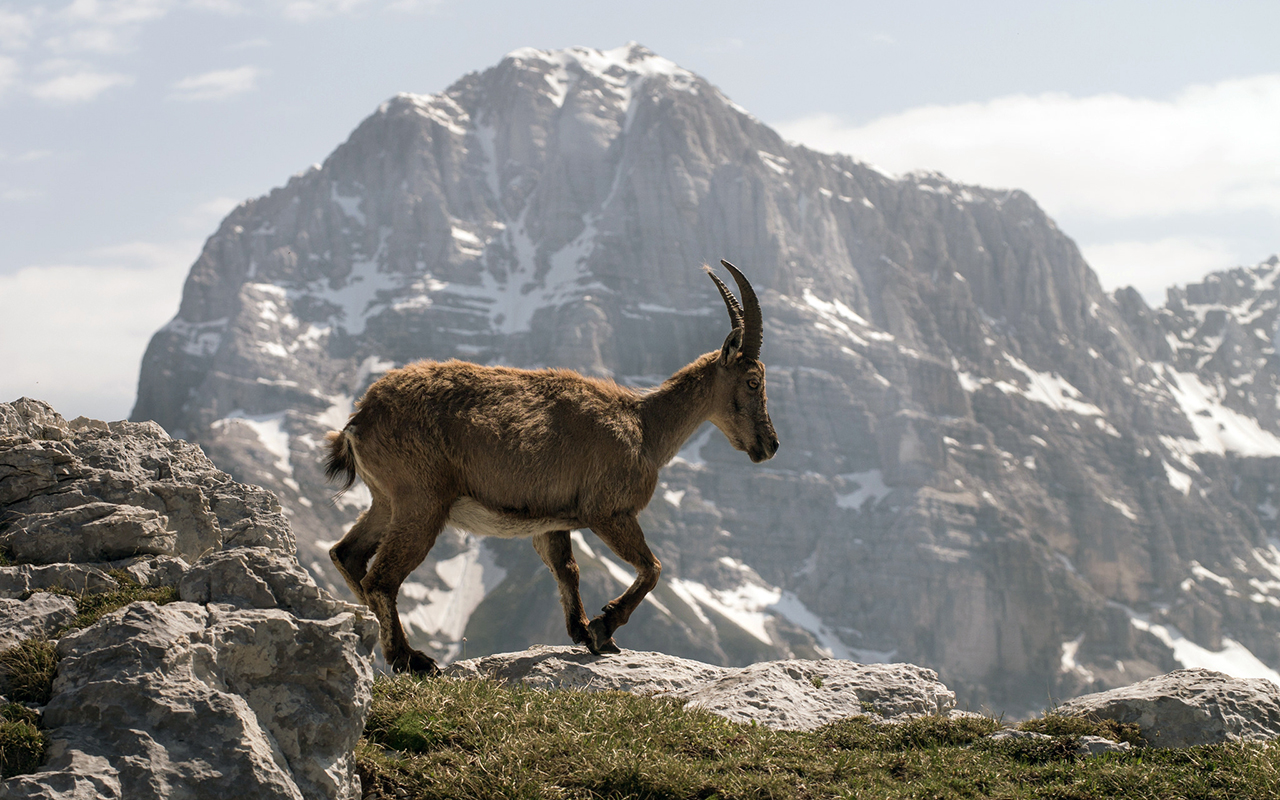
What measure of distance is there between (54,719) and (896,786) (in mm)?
6240

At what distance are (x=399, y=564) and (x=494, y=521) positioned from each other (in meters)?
1.26

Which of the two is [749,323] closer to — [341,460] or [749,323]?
[749,323]

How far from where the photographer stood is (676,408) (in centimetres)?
1419

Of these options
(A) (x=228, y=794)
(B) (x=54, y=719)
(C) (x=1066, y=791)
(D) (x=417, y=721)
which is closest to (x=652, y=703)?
(D) (x=417, y=721)

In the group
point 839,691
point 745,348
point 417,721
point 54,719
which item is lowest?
point 839,691

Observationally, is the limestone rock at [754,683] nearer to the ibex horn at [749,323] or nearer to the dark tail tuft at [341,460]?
the dark tail tuft at [341,460]

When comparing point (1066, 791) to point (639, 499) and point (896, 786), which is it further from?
point (639, 499)

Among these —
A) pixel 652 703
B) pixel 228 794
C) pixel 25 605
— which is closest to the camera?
pixel 228 794

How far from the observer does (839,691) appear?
12336 mm

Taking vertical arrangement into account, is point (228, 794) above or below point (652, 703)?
above

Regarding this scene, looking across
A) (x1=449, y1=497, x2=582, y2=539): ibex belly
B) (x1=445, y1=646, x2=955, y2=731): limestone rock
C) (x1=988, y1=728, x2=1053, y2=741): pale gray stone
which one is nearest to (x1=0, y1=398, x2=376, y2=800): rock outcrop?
(x1=449, y1=497, x2=582, y2=539): ibex belly

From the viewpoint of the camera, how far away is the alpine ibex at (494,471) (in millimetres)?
11711

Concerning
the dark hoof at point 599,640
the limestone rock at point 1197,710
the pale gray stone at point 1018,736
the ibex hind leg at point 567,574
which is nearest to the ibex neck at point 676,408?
the ibex hind leg at point 567,574

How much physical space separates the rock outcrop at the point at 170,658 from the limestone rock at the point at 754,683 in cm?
413
